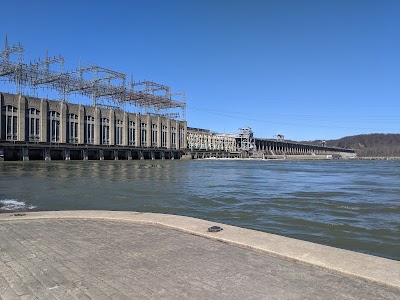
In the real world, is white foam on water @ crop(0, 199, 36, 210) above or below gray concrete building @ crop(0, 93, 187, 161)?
below

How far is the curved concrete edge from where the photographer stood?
5414 mm

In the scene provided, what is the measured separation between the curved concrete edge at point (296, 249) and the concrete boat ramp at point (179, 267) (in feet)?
0.05

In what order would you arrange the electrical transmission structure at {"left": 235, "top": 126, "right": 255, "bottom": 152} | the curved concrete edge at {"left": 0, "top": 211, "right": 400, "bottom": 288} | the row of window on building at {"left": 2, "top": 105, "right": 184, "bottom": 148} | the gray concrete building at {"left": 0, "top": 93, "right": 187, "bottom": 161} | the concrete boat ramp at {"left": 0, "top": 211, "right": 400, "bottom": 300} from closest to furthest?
the concrete boat ramp at {"left": 0, "top": 211, "right": 400, "bottom": 300}, the curved concrete edge at {"left": 0, "top": 211, "right": 400, "bottom": 288}, the row of window on building at {"left": 2, "top": 105, "right": 184, "bottom": 148}, the gray concrete building at {"left": 0, "top": 93, "right": 187, "bottom": 161}, the electrical transmission structure at {"left": 235, "top": 126, "right": 255, "bottom": 152}

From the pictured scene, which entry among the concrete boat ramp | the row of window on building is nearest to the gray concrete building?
the row of window on building

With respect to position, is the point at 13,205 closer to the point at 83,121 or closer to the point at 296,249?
the point at 296,249

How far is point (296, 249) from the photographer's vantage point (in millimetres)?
6613

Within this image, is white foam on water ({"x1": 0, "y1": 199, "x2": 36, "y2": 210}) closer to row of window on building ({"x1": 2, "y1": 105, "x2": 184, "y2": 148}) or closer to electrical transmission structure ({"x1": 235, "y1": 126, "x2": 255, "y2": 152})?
row of window on building ({"x1": 2, "y1": 105, "x2": 184, "y2": 148})

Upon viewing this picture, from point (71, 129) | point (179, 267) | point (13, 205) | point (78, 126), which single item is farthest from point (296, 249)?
point (78, 126)

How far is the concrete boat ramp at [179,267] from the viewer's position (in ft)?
15.2

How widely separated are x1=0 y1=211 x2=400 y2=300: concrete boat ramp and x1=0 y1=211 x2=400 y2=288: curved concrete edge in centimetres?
2

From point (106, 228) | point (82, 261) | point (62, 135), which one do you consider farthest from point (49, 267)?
point (62, 135)

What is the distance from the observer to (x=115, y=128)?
9881 cm

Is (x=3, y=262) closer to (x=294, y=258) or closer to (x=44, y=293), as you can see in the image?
(x=44, y=293)

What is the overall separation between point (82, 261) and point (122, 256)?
667 mm
